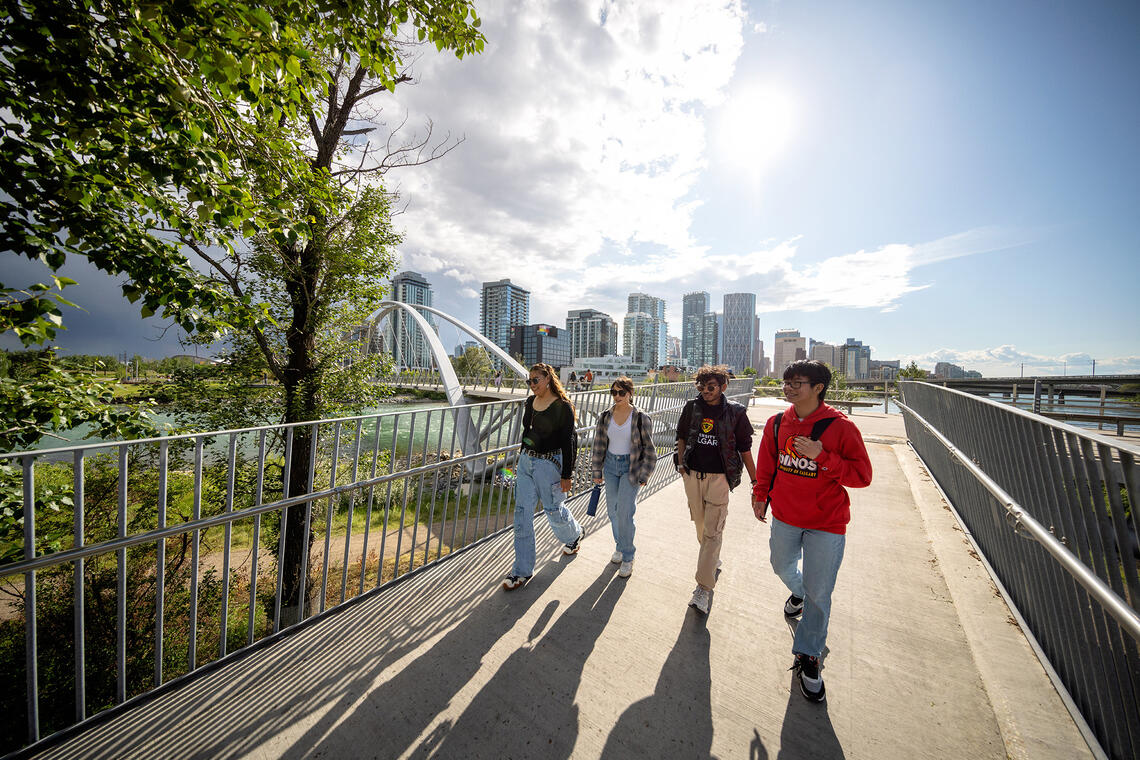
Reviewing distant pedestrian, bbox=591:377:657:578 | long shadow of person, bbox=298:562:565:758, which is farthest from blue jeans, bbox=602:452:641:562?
long shadow of person, bbox=298:562:565:758

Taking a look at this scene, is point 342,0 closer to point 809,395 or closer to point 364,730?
point 809,395

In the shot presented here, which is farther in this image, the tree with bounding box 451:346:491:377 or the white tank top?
the tree with bounding box 451:346:491:377

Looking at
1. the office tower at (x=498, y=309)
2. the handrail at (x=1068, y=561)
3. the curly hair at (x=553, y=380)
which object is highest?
the office tower at (x=498, y=309)

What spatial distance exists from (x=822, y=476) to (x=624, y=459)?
1651 mm

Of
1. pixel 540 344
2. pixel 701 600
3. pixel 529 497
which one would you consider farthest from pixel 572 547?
pixel 540 344

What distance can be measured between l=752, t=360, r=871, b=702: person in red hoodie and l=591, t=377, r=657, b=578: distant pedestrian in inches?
45.4

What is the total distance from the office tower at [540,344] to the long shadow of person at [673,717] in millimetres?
140509

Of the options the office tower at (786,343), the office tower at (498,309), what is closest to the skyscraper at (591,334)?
the office tower at (498,309)

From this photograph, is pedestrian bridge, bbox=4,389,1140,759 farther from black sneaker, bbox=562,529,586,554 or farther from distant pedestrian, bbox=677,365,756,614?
distant pedestrian, bbox=677,365,756,614

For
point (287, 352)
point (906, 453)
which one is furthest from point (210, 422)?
point (906, 453)

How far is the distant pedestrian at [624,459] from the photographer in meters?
3.70

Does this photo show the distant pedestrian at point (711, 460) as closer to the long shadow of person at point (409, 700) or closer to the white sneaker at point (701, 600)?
the white sneaker at point (701, 600)

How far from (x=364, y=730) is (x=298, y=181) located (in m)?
4.04

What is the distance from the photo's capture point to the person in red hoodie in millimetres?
2408
